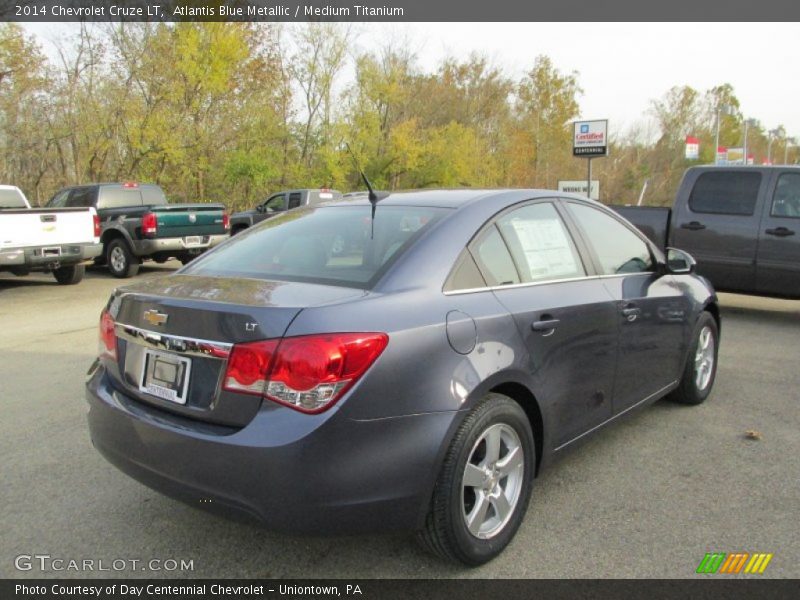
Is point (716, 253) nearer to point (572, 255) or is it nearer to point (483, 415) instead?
point (572, 255)

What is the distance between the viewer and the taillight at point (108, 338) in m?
2.83

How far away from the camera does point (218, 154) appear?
27.2 meters

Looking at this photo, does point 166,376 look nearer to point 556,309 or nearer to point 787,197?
point 556,309

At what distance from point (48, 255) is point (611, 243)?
9.60 metres

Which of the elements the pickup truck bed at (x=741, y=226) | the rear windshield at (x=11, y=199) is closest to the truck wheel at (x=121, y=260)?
the rear windshield at (x=11, y=199)

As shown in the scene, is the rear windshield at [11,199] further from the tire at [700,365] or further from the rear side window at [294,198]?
the tire at [700,365]

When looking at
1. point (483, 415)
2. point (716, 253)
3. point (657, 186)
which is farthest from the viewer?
point (657, 186)

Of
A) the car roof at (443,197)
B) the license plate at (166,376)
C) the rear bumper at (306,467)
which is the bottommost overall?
the rear bumper at (306,467)

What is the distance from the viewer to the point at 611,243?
3891 millimetres

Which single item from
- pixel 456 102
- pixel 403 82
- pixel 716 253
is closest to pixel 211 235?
pixel 716 253

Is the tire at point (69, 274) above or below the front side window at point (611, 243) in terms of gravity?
below

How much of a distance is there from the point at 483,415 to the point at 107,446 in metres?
1.61

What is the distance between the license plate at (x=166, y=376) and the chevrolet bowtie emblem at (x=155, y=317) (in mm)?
121

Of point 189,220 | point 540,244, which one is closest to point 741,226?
point 540,244
